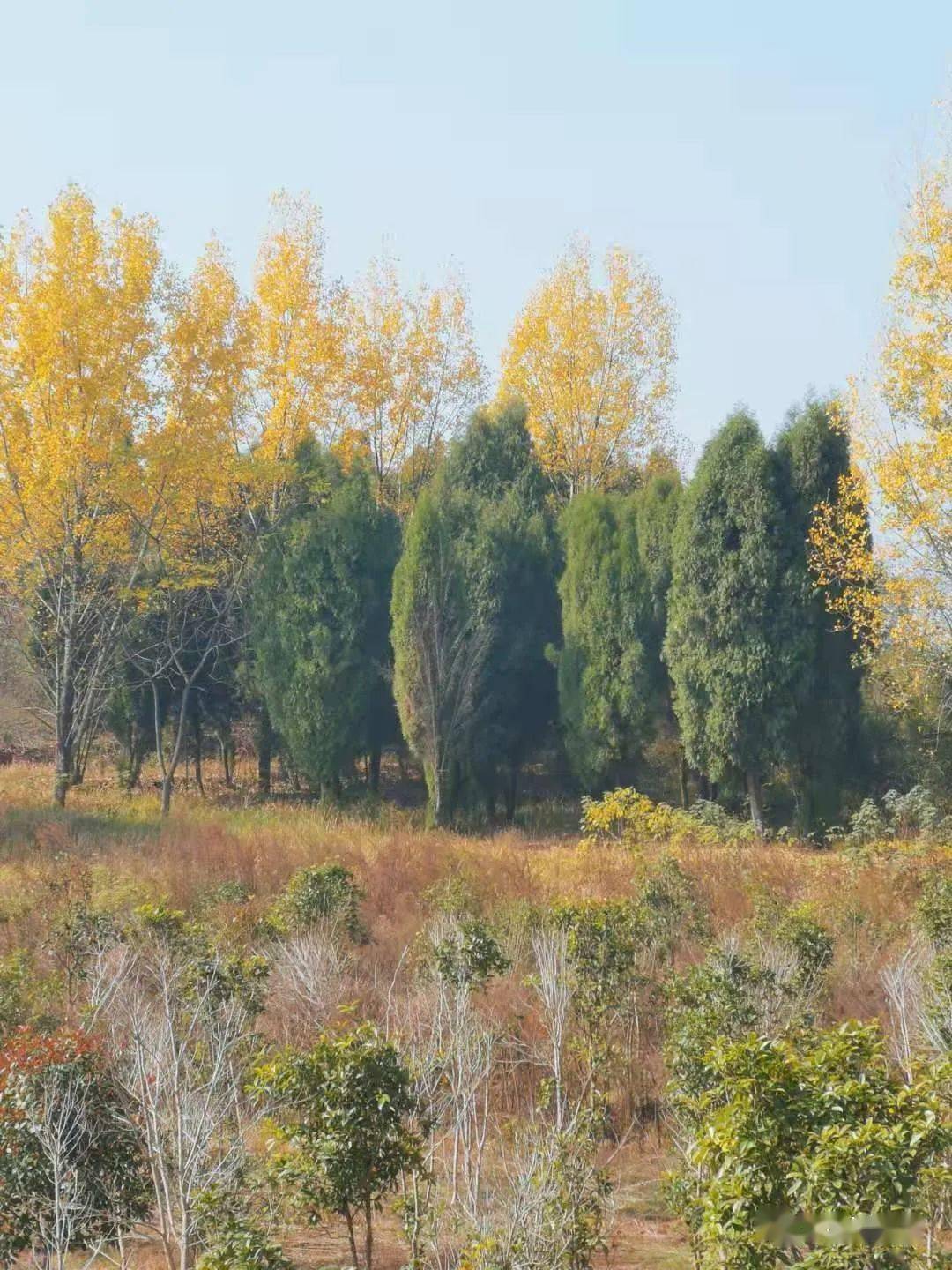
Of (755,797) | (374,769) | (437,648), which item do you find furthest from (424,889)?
(374,769)

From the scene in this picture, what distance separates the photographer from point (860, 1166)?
4328mm

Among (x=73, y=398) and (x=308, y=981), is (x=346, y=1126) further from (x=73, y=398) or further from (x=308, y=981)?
(x=73, y=398)

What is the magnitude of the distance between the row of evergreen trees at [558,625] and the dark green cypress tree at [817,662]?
3cm

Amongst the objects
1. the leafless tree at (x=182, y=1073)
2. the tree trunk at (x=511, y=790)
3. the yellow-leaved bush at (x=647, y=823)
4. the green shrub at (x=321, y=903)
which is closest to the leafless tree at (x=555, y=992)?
the leafless tree at (x=182, y=1073)

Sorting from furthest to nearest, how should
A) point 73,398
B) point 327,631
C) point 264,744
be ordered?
1. point 264,744
2. point 327,631
3. point 73,398

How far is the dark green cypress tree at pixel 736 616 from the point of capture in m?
21.7

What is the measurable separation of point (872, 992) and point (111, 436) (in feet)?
50.6

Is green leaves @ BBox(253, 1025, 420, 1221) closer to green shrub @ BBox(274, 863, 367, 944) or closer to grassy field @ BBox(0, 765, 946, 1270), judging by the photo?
grassy field @ BBox(0, 765, 946, 1270)

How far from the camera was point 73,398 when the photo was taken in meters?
21.1

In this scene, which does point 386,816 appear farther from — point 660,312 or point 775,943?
point 660,312

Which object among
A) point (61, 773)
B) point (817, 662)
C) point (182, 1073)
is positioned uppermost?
point (817, 662)

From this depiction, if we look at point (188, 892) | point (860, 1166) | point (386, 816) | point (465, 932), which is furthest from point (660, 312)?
point (860, 1166)

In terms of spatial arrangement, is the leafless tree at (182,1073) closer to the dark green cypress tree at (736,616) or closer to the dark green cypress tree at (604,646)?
the dark green cypress tree at (736,616)

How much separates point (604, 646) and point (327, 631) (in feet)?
18.1
